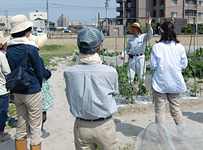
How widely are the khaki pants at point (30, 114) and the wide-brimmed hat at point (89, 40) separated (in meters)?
1.12

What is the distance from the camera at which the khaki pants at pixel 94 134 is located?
2027 millimetres

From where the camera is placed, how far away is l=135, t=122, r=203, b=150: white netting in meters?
2.16

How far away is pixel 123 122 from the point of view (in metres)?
4.36

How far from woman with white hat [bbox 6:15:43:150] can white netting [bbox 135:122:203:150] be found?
4.09 ft

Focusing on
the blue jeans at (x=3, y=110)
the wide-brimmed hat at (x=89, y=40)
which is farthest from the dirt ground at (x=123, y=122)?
the wide-brimmed hat at (x=89, y=40)

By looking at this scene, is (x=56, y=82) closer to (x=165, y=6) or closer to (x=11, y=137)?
(x=11, y=137)

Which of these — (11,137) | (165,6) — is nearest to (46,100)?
(11,137)

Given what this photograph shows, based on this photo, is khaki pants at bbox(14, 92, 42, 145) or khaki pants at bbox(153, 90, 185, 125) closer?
khaki pants at bbox(14, 92, 42, 145)

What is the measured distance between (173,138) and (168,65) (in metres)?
1.22

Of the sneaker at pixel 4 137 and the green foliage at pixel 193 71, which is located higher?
the green foliage at pixel 193 71

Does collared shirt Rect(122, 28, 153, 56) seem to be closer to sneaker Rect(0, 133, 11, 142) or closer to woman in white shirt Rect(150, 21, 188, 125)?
woman in white shirt Rect(150, 21, 188, 125)

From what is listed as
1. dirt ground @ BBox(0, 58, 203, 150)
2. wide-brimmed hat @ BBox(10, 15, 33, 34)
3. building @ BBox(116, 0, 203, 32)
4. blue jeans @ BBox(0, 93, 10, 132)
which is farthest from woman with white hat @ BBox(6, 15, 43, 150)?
building @ BBox(116, 0, 203, 32)

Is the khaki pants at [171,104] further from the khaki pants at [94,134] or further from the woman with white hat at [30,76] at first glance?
the woman with white hat at [30,76]

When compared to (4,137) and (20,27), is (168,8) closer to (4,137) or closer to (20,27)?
(4,137)
